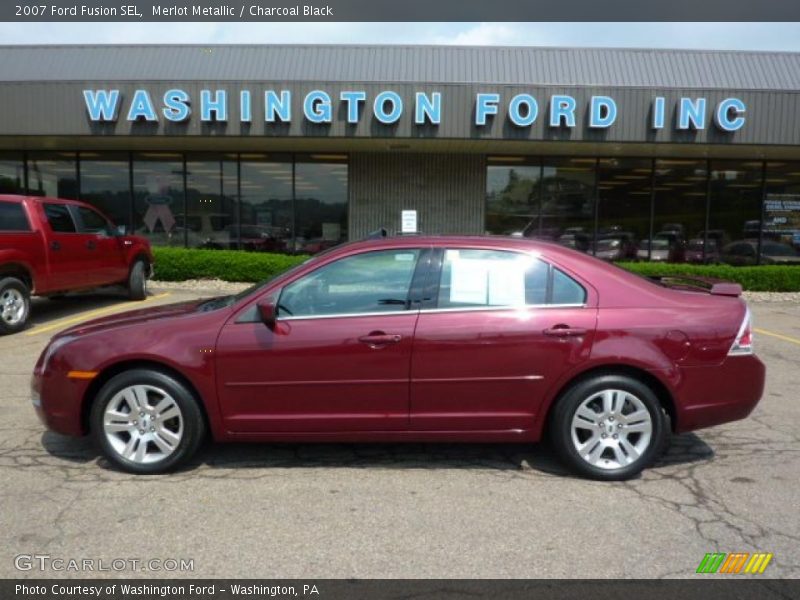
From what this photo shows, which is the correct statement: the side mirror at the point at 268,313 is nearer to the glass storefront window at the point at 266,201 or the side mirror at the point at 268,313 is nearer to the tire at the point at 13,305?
the tire at the point at 13,305

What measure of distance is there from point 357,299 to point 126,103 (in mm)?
11179

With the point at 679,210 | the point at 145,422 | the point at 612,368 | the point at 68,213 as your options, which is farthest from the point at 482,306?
the point at 679,210

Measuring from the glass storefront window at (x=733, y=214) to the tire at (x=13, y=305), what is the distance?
47.3ft

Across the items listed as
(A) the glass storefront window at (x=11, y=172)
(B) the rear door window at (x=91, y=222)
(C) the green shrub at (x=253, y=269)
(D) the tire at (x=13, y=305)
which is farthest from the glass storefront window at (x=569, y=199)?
(A) the glass storefront window at (x=11, y=172)

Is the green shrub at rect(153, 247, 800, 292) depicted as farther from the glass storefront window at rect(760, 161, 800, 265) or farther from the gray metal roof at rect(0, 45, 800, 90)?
the gray metal roof at rect(0, 45, 800, 90)

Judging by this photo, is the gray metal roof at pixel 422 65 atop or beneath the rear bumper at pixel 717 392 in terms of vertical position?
atop

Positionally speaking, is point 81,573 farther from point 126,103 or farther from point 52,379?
point 126,103

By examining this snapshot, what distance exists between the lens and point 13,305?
862cm

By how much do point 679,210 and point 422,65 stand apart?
7284mm

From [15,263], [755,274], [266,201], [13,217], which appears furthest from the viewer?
[266,201]

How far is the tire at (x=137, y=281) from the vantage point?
1131 cm

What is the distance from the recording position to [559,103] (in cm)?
1291

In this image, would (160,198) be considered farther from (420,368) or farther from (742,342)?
(742,342)
